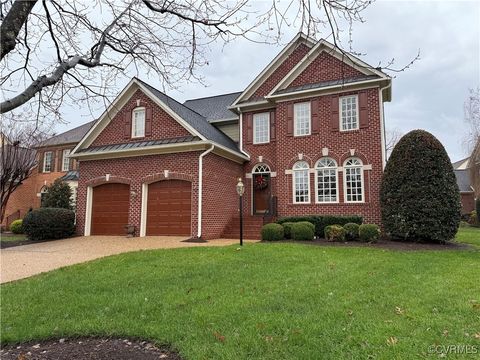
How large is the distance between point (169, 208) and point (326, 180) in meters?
6.85

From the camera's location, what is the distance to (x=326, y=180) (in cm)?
1530

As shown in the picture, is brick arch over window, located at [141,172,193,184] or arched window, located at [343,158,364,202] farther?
arched window, located at [343,158,364,202]

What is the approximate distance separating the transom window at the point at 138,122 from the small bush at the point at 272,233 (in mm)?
7239

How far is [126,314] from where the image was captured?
4.88m

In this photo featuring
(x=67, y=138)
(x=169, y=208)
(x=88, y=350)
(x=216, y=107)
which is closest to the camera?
(x=88, y=350)

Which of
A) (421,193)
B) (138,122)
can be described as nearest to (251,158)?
(138,122)

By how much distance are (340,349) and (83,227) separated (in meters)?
15.3

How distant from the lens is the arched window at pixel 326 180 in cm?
1511

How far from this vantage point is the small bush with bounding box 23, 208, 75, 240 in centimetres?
1534

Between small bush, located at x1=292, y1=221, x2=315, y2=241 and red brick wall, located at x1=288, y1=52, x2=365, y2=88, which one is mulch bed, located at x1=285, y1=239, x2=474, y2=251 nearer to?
small bush, located at x1=292, y1=221, x2=315, y2=241

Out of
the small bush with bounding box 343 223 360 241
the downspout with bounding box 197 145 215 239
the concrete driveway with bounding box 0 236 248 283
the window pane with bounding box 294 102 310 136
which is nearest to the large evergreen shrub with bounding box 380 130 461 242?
the small bush with bounding box 343 223 360 241

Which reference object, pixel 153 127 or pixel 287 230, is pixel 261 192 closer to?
pixel 287 230


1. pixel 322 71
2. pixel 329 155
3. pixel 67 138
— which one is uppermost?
pixel 322 71

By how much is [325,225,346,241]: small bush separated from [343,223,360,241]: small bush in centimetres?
18
